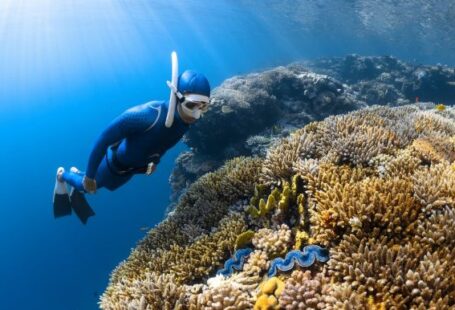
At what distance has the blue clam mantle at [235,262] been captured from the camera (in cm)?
392

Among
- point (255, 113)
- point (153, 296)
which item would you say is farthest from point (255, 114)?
point (153, 296)

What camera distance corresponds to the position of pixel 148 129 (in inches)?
181

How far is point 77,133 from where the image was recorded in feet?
271

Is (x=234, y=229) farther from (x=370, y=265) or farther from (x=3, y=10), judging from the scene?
(x=3, y=10)

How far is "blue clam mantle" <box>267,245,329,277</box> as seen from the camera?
3433 millimetres

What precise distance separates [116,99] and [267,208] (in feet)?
492

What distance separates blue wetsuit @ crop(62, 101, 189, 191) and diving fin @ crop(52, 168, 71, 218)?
7.13 ft

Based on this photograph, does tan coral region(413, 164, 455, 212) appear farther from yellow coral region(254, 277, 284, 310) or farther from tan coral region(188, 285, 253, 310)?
tan coral region(188, 285, 253, 310)

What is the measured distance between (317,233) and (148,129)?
255 cm

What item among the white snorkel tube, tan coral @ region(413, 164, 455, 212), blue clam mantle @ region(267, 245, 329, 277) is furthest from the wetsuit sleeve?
tan coral @ region(413, 164, 455, 212)

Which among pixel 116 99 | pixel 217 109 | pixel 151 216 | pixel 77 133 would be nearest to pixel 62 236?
pixel 151 216

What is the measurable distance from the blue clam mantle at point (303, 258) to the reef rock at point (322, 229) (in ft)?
0.22

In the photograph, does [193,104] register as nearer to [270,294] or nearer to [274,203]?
[274,203]

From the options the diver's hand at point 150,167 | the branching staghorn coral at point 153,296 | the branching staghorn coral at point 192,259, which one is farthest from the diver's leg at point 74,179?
the branching staghorn coral at point 153,296
